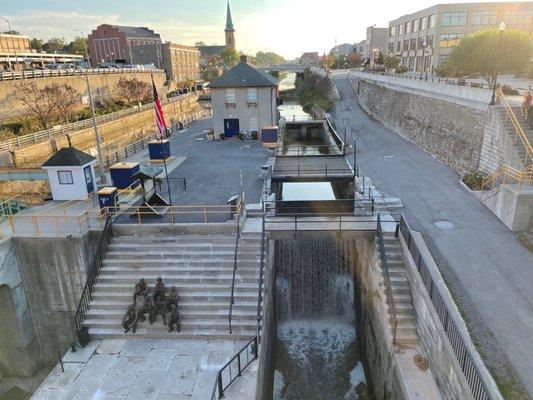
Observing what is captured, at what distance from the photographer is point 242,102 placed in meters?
34.8

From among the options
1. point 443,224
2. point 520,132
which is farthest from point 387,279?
point 520,132

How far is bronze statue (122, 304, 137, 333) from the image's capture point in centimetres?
1318

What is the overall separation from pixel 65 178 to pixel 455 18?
231 ft

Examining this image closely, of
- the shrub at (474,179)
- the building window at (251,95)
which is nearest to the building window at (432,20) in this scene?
the building window at (251,95)

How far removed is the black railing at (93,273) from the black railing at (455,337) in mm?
11262

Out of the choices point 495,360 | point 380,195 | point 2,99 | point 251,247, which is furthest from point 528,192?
point 2,99

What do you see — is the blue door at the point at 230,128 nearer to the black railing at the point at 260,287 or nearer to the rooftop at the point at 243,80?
the rooftop at the point at 243,80

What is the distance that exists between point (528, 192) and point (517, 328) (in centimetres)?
667

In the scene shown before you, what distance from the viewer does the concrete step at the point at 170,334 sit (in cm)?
1283

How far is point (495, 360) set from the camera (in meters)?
9.23

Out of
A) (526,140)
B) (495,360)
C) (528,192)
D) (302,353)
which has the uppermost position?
(526,140)

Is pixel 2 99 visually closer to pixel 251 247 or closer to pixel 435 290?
pixel 251 247

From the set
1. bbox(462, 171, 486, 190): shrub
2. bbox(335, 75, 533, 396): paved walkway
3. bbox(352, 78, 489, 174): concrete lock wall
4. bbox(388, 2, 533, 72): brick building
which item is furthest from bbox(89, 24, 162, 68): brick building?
bbox(462, 171, 486, 190): shrub

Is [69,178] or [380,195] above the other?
[69,178]
